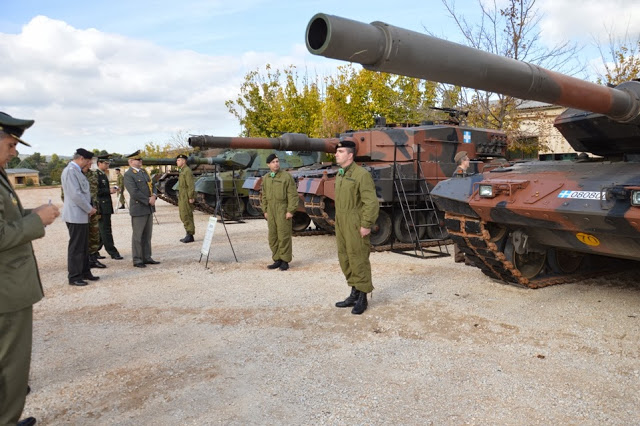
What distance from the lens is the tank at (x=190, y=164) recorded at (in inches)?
612

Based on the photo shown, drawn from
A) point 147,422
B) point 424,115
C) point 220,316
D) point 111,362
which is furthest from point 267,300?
point 424,115

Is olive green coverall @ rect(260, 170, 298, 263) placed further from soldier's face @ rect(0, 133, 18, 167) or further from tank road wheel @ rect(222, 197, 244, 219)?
tank road wheel @ rect(222, 197, 244, 219)

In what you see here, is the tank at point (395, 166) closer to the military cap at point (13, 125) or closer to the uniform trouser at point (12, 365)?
the military cap at point (13, 125)

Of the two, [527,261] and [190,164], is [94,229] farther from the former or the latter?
[190,164]

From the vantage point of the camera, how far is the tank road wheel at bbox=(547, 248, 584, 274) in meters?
6.79

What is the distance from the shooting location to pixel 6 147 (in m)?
2.87

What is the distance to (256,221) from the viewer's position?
15250mm

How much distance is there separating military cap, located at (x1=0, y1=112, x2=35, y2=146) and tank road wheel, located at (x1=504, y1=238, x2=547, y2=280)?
5.21 meters

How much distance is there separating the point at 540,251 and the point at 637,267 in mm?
2099

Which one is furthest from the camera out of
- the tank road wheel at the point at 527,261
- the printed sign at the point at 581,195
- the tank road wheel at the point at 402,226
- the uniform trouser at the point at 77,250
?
the tank road wheel at the point at 402,226

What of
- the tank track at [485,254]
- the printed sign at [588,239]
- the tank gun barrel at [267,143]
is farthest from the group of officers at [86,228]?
the printed sign at [588,239]

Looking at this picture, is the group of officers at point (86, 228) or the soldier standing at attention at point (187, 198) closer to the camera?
the group of officers at point (86, 228)

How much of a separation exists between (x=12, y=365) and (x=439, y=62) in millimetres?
2781

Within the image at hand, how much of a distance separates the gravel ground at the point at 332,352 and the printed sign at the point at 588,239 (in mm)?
758
